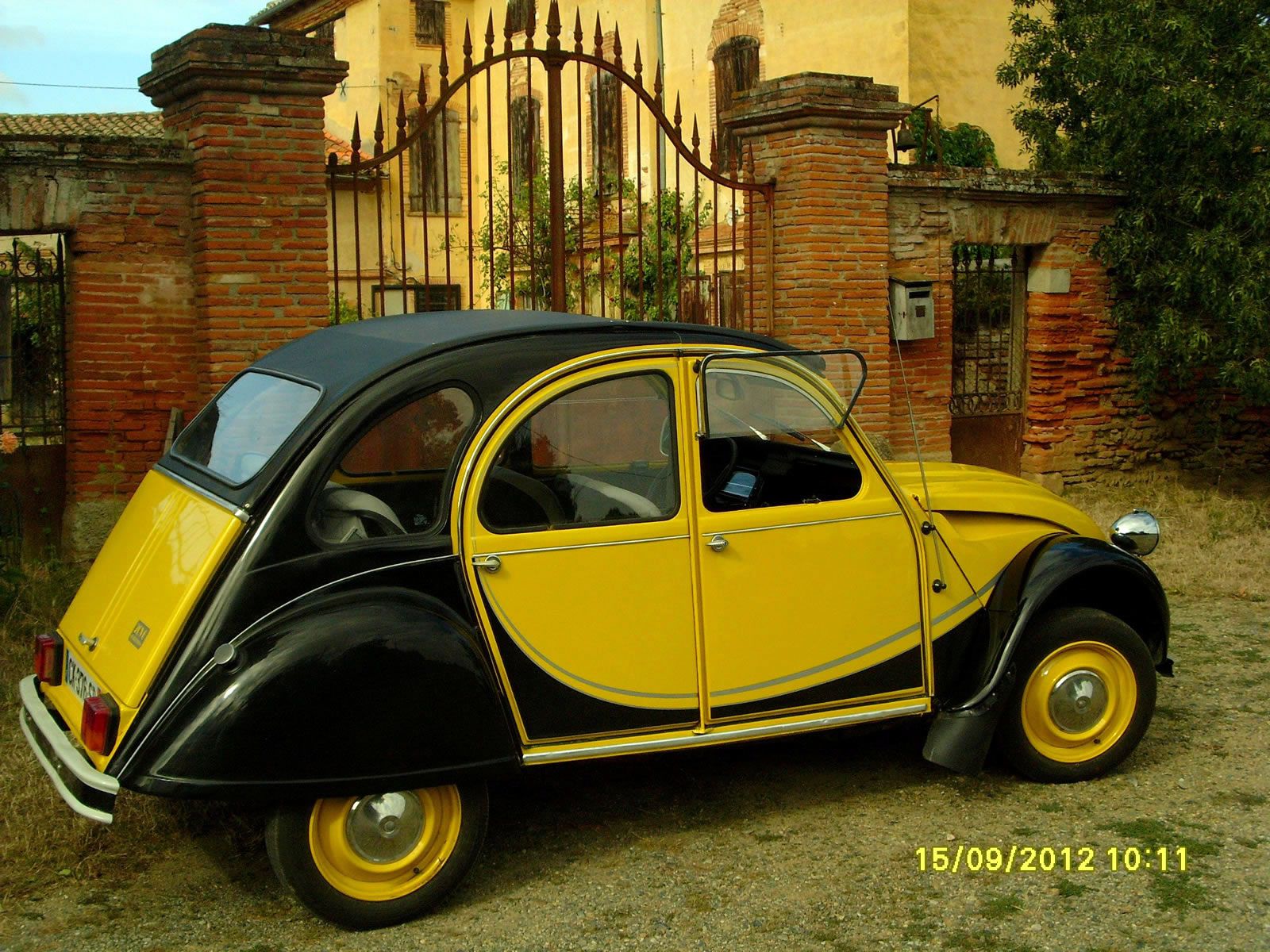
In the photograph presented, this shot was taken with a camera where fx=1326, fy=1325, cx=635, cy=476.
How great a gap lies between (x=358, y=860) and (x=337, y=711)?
19.4 inches

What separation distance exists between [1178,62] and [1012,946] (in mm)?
8763

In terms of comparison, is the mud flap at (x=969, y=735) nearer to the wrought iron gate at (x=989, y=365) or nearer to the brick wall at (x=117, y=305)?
the brick wall at (x=117, y=305)

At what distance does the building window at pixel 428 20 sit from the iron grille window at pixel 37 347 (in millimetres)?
19306

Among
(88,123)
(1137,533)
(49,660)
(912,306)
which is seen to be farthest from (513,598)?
(88,123)

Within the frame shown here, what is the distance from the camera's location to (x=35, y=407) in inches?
311

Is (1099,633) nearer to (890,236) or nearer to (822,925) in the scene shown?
(822,925)

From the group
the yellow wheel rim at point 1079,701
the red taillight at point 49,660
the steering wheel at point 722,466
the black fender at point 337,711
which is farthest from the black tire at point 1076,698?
the red taillight at point 49,660

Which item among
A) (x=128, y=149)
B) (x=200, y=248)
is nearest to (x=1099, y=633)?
(x=200, y=248)

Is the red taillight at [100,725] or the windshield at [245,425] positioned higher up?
the windshield at [245,425]

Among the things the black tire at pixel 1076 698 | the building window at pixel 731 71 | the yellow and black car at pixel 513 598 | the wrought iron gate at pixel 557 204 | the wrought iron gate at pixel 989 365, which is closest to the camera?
the yellow and black car at pixel 513 598

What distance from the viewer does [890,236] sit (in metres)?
10.1

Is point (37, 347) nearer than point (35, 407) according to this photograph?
Yes
